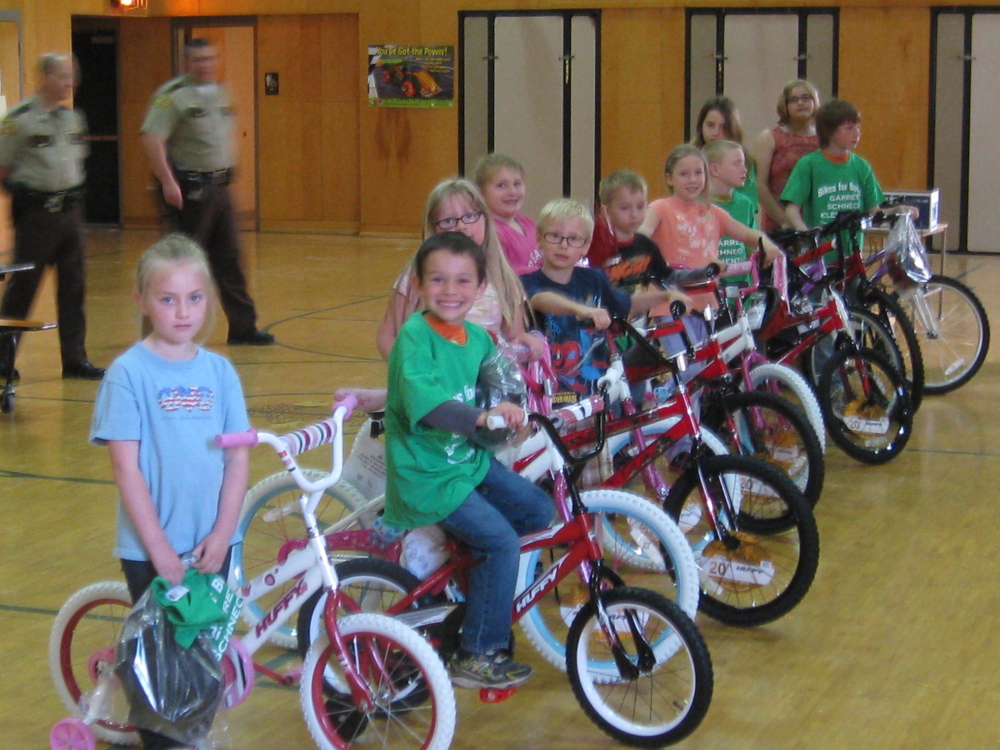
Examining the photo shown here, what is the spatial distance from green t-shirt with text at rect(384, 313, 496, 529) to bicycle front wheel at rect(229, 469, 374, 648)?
0.22 meters

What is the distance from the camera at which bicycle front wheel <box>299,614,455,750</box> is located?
9.33ft

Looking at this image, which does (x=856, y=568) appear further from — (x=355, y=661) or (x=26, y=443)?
(x=26, y=443)

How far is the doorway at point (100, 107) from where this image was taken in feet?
54.6

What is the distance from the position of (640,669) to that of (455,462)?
0.61 m

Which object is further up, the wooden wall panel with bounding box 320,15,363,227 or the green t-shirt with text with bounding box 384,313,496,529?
the wooden wall panel with bounding box 320,15,363,227

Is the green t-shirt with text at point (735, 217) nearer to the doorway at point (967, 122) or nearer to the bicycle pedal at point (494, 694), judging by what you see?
the bicycle pedal at point (494, 694)

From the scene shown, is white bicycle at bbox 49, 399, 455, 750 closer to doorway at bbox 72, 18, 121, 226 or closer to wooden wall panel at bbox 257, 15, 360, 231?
wooden wall panel at bbox 257, 15, 360, 231

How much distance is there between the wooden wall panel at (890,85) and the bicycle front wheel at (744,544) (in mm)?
10532

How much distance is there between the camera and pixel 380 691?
297 centimetres

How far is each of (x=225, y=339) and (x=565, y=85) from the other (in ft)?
22.5

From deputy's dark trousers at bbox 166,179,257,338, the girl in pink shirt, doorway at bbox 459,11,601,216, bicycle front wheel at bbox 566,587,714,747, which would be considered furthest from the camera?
doorway at bbox 459,11,601,216

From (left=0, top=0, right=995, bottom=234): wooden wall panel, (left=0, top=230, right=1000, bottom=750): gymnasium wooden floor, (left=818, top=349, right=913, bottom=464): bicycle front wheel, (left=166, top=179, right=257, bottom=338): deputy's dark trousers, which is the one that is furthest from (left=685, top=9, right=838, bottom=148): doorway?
(left=818, top=349, right=913, bottom=464): bicycle front wheel

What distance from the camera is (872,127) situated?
45.5 feet

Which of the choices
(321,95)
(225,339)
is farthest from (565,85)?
(225,339)
